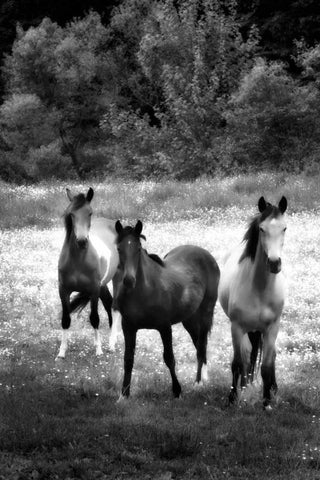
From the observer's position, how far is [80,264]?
10555 mm

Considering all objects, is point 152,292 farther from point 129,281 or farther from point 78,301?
point 78,301

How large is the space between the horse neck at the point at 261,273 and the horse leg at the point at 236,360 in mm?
520

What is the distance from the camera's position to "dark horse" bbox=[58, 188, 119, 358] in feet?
32.4

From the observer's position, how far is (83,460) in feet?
20.8

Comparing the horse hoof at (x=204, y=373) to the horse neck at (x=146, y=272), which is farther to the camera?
the horse hoof at (x=204, y=373)

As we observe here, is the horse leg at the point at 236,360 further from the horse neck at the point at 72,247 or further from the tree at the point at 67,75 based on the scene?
the tree at the point at 67,75

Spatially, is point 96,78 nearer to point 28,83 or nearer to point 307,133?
point 28,83

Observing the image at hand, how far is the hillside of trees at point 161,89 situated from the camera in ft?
122

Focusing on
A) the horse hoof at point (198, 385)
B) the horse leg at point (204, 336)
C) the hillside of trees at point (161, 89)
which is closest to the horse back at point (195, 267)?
the horse leg at point (204, 336)

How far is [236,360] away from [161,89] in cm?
4207

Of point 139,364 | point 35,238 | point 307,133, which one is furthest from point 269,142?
point 139,364

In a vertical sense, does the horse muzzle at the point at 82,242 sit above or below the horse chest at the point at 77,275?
above

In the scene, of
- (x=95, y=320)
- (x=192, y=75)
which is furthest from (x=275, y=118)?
(x=95, y=320)

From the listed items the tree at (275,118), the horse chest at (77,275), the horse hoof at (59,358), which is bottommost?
the horse hoof at (59,358)
